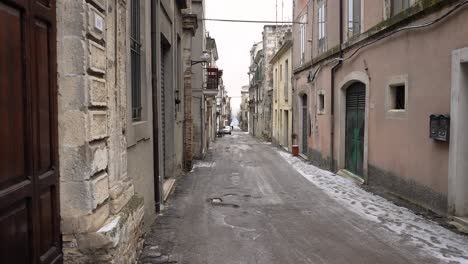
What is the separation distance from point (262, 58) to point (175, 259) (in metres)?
35.5

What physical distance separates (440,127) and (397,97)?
7.86ft

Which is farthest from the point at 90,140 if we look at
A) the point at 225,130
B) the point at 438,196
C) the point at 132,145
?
the point at 225,130

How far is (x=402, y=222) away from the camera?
22.4ft

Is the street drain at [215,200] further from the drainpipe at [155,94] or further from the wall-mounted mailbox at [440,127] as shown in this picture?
the wall-mounted mailbox at [440,127]

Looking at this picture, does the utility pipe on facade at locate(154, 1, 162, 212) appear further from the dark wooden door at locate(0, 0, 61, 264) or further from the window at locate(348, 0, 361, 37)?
the window at locate(348, 0, 361, 37)

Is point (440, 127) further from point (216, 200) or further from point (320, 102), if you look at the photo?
point (320, 102)

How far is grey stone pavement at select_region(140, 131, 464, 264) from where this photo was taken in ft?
16.9

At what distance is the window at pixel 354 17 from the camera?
11.2 metres

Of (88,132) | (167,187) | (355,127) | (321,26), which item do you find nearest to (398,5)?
(355,127)

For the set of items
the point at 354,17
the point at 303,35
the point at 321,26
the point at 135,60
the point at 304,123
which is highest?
the point at 303,35

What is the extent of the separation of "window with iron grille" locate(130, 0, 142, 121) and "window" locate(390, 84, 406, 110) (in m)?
5.68

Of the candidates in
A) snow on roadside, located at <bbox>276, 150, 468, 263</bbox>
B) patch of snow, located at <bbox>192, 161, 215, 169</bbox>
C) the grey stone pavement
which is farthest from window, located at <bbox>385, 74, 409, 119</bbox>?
patch of snow, located at <bbox>192, 161, 215, 169</bbox>

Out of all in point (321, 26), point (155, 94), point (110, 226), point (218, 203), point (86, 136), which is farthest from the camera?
point (321, 26)

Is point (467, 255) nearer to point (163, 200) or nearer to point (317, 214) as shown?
point (317, 214)
